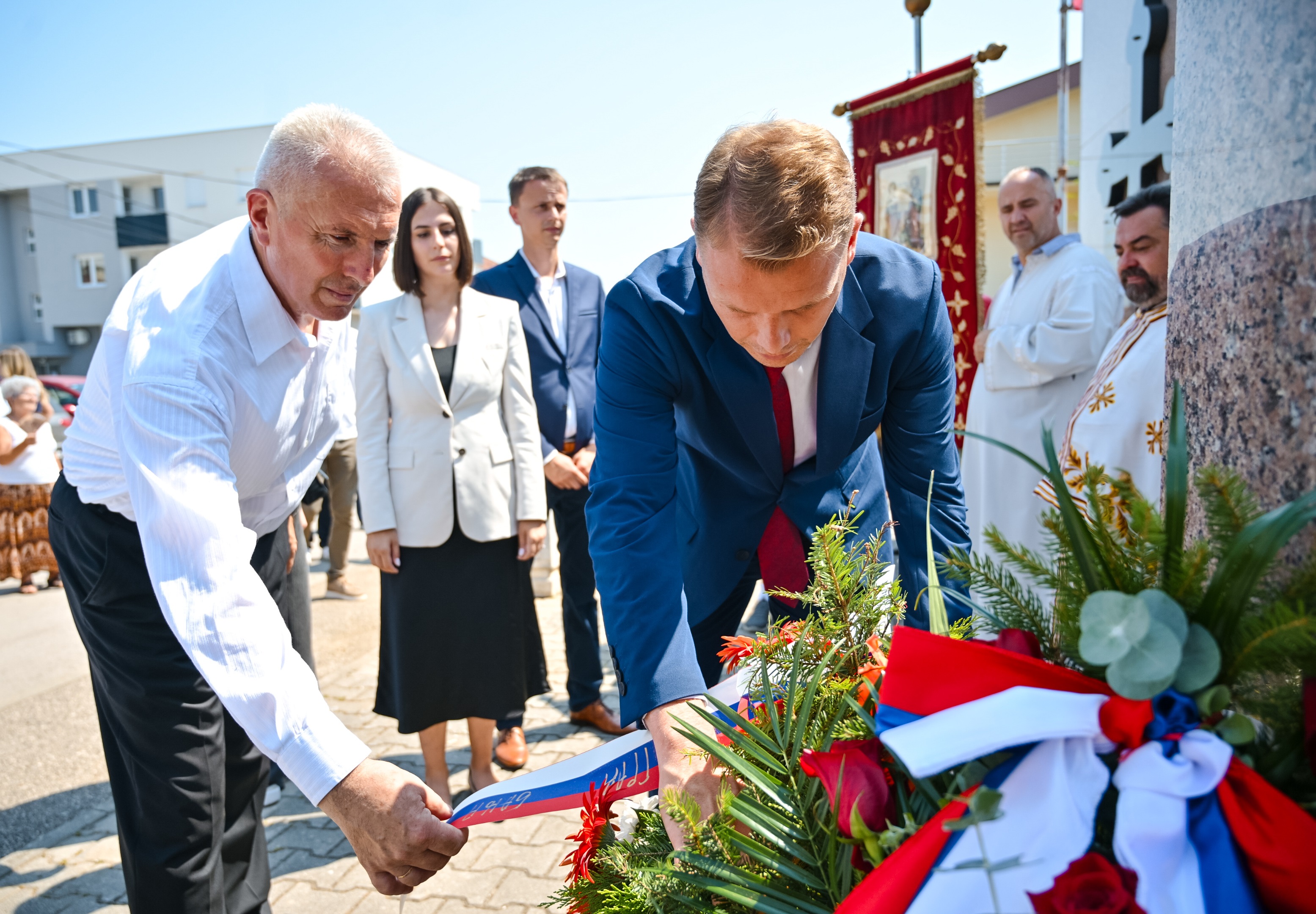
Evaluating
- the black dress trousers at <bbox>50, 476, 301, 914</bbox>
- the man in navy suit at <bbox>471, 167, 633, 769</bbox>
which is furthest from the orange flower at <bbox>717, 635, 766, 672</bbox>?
the man in navy suit at <bbox>471, 167, 633, 769</bbox>

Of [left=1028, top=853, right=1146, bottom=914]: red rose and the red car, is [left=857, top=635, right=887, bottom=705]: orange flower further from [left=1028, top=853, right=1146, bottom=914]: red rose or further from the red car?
the red car

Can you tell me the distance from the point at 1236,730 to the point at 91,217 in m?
37.7

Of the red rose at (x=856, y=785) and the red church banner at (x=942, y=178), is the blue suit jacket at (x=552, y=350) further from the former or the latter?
the red rose at (x=856, y=785)

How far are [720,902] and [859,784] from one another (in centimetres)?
24

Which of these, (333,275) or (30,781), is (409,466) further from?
(30,781)

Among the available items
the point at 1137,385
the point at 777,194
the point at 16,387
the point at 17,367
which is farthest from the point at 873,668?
the point at 17,367

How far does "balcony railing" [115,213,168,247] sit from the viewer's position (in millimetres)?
29875

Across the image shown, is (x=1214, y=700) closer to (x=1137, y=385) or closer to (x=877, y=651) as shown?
(x=877, y=651)

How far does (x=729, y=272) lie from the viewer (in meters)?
1.50

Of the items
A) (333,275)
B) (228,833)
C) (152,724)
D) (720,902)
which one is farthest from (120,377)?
(720,902)

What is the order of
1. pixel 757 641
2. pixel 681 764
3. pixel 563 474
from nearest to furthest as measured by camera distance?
pixel 757 641 → pixel 681 764 → pixel 563 474

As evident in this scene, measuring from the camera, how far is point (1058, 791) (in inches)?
25.8

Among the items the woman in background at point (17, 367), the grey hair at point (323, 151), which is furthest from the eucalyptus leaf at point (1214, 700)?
the woman in background at point (17, 367)

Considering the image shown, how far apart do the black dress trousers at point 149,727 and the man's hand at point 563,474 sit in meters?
2.19
